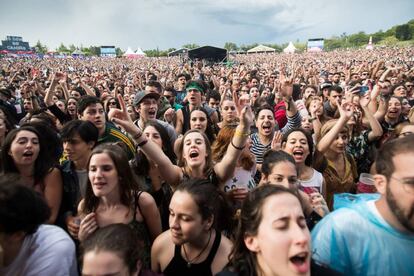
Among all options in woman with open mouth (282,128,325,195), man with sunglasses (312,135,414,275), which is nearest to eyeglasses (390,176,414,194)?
man with sunglasses (312,135,414,275)

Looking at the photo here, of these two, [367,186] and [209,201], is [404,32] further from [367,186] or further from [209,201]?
[209,201]

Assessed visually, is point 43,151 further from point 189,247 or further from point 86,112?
point 189,247

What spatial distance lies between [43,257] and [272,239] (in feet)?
3.98

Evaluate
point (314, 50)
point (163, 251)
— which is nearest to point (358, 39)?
point (314, 50)

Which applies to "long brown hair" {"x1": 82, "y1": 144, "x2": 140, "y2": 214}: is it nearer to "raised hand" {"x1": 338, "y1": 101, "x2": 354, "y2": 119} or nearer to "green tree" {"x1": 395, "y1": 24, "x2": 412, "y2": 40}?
"raised hand" {"x1": 338, "y1": 101, "x2": 354, "y2": 119}

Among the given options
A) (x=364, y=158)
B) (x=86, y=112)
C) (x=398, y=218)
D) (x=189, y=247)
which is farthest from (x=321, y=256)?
(x=86, y=112)

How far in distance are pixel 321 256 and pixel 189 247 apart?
871mm

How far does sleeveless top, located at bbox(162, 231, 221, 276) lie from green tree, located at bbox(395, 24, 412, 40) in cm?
8924

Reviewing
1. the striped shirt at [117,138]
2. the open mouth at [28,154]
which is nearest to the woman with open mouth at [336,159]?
the striped shirt at [117,138]

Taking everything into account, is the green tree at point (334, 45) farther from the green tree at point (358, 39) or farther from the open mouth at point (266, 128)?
the open mouth at point (266, 128)

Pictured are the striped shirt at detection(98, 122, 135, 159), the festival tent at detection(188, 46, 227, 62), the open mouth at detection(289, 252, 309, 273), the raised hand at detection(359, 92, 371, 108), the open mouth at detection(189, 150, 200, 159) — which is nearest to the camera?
the open mouth at detection(289, 252, 309, 273)

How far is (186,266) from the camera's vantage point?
1.94 meters

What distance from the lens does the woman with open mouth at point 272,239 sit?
4.43ft

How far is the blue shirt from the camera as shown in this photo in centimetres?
144
